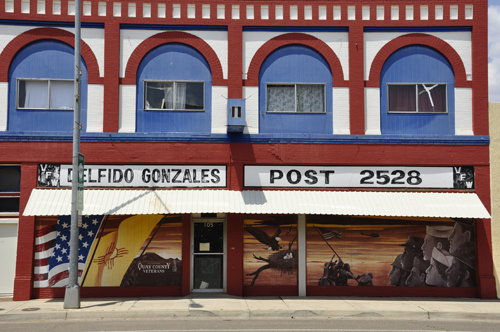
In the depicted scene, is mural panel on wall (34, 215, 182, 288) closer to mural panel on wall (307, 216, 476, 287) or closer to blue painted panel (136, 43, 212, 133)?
blue painted panel (136, 43, 212, 133)

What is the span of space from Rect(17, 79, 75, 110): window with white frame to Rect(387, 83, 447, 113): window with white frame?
974 cm

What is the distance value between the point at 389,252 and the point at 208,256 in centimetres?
539

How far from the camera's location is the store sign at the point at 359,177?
1495cm

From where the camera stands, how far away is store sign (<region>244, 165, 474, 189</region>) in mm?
14953

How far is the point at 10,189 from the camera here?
1469cm

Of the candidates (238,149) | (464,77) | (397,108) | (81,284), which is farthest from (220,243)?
(464,77)

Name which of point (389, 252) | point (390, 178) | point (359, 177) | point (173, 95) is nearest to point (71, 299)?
point (173, 95)

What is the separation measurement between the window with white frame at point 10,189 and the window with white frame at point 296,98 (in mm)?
7721

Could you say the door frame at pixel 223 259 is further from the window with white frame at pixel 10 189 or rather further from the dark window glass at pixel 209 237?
the window with white frame at pixel 10 189

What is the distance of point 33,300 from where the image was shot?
14.0 m

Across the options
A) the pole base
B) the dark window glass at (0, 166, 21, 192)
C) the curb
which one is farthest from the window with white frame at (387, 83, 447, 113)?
the dark window glass at (0, 166, 21, 192)

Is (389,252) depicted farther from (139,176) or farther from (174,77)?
(174,77)

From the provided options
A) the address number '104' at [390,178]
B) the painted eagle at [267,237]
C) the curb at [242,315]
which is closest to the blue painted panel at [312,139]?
the address number '104' at [390,178]

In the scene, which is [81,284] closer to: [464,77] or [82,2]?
[82,2]
